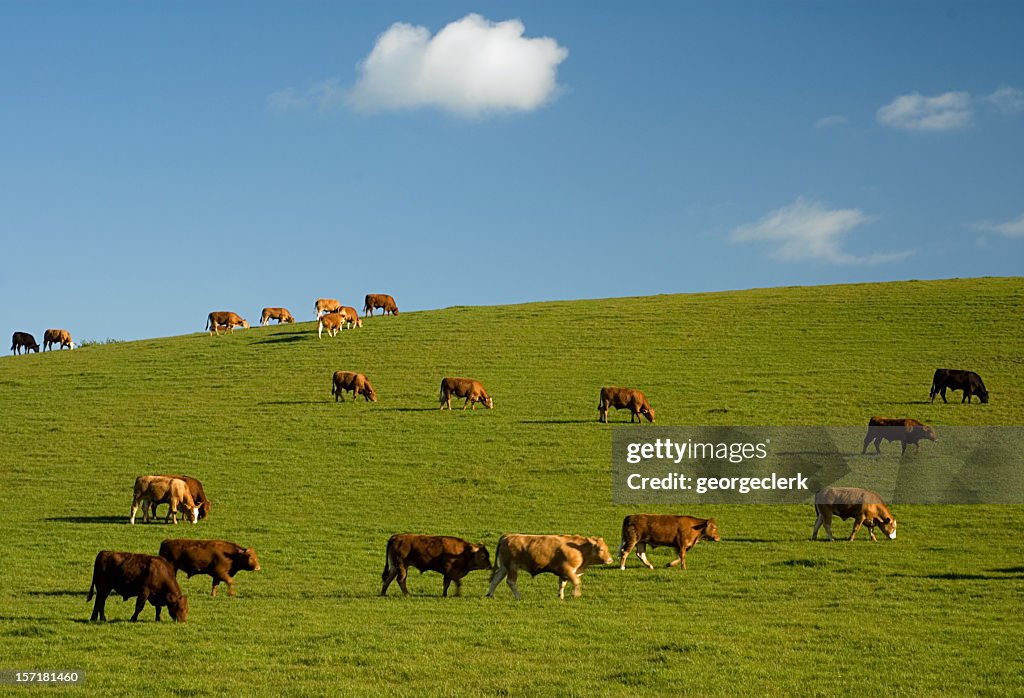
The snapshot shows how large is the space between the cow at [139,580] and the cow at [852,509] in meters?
15.3

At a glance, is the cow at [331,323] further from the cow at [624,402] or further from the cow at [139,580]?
the cow at [139,580]

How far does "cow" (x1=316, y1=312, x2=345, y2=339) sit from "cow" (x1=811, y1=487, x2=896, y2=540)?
36846 mm

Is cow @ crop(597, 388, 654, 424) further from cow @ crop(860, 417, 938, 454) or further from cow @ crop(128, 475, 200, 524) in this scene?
cow @ crop(128, 475, 200, 524)

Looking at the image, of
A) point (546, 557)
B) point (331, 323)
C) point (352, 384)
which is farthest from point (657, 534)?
point (331, 323)

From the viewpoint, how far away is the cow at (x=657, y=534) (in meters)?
22.7

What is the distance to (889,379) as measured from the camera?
148 feet

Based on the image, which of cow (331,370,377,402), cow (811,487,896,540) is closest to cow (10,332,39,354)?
cow (331,370,377,402)

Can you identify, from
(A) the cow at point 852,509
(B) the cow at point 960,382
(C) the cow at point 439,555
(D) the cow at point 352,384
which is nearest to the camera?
(C) the cow at point 439,555

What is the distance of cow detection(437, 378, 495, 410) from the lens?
42.9 meters

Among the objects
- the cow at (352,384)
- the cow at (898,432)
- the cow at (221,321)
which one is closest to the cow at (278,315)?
the cow at (221,321)

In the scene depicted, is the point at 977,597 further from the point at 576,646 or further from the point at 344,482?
the point at 344,482

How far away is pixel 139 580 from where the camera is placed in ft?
53.5

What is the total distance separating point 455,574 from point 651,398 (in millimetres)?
24250
